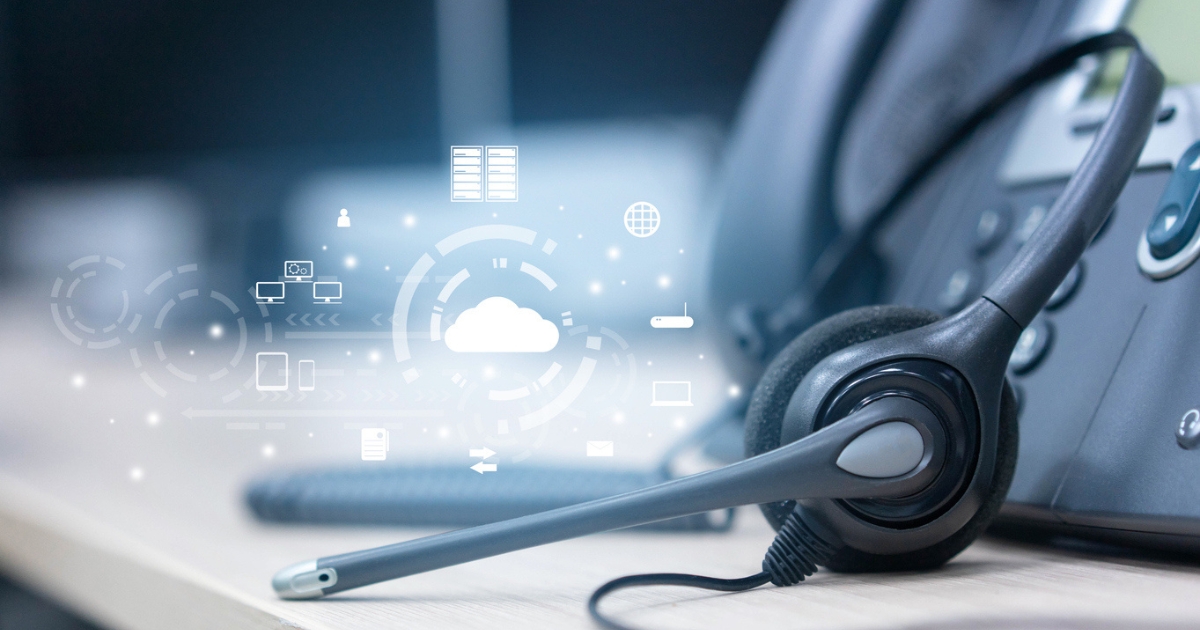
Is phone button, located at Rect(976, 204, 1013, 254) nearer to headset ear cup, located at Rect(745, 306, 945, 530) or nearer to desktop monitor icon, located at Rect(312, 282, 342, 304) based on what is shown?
headset ear cup, located at Rect(745, 306, 945, 530)

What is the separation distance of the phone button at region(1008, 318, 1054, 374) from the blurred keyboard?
5.2 inches

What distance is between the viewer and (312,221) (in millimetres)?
301

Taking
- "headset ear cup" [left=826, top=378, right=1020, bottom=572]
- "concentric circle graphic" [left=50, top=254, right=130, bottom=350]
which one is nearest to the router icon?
"headset ear cup" [left=826, top=378, right=1020, bottom=572]

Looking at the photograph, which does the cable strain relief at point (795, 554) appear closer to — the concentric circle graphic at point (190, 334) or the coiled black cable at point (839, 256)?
the coiled black cable at point (839, 256)

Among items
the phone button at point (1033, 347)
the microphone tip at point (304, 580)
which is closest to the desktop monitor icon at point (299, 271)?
the microphone tip at point (304, 580)

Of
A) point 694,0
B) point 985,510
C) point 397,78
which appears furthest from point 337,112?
point 985,510

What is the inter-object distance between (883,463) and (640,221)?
13cm

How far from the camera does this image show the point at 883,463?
201mm

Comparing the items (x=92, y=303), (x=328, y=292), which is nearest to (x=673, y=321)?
(x=328, y=292)

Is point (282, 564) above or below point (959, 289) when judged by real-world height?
below

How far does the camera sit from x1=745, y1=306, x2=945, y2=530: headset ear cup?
0.24 m

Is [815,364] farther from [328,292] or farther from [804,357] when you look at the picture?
[328,292]

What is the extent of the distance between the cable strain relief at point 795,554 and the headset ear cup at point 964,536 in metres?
0.01

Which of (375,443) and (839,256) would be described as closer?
(375,443)
